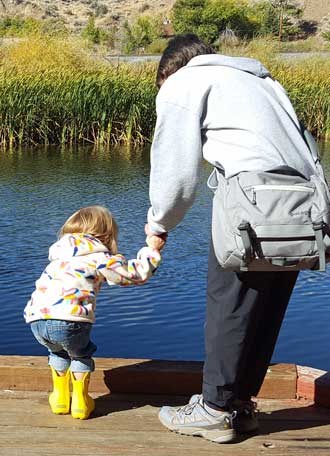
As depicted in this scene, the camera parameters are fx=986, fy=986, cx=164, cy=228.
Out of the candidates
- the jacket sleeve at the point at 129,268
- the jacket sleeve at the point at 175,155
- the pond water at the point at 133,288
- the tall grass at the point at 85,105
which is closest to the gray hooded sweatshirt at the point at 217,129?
the jacket sleeve at the point at 175,155

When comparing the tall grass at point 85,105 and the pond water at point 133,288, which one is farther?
the tall grass at point 85,105

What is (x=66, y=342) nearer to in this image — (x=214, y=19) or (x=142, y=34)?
(x=142, y=34)

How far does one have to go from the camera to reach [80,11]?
218ft

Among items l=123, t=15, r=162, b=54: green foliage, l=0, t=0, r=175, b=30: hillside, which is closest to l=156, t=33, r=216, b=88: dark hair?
l=123, t=15, r=162, b=54: green foliage

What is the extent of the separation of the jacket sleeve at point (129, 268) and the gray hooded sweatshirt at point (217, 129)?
403 millimetres

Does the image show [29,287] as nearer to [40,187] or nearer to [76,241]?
[76,241]

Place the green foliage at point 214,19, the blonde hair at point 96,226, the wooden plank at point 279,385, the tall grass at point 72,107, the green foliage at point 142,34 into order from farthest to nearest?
the green foliage at point 214,19 < the green foliage at point 142,34 < the tall grass at point 72,107 < the wooden plank at point 279,385 < the blonde hair at point 96,226

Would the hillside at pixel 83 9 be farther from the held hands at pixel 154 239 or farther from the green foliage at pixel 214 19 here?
the held hands at pixel 154 239

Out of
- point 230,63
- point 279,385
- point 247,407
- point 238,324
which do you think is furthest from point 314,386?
point 230,63

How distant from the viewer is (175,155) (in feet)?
9.48

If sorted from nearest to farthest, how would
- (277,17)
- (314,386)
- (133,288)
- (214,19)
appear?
(314,386) → (133,288) → (214,19) → (277,17)

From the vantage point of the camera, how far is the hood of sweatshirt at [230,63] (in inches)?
115

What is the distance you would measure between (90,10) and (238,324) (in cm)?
6598

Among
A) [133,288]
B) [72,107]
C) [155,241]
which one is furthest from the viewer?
[72,107]
